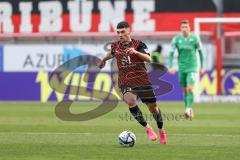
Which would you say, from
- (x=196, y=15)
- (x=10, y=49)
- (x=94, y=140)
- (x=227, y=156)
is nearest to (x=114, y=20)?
(x=196, y=15)

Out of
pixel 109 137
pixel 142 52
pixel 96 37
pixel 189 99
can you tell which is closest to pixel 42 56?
pixel 96 37

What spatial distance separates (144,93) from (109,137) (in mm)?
1544

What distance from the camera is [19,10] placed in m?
33.7

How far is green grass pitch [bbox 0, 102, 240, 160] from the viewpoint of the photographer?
36.6 ft

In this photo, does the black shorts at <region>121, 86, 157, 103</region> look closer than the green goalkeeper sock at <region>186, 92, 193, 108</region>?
Yes

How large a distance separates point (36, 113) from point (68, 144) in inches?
335

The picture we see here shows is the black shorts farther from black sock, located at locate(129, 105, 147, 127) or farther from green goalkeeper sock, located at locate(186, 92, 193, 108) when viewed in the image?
green goalkeeper sock, located at locate(186, 92, 193, 108)

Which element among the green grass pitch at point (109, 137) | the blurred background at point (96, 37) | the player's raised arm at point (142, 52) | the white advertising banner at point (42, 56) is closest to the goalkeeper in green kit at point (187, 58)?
the green grass pitch at point (109, 137)

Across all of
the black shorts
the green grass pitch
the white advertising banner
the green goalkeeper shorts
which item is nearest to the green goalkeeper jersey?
the green goalkeeper shorts

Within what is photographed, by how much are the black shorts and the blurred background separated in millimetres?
14003

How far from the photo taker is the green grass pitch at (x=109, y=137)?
11141 millimetres

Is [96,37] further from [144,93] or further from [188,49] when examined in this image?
[144,93]

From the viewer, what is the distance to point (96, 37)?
32844 mm

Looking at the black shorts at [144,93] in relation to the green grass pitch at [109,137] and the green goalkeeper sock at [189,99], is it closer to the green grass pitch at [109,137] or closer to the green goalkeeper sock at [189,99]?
the green grass pitch at [109,137]
